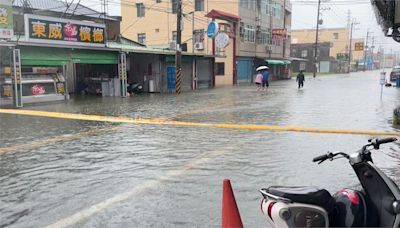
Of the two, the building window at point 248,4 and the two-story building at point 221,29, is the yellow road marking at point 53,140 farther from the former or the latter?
the building window at point 248,4

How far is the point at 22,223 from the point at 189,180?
101 inches

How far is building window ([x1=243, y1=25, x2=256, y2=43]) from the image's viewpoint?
45.9 metres

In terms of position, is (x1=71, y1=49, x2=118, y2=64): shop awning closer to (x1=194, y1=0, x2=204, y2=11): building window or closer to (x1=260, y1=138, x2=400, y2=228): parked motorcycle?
(x1=194, y1=0, x2=204, y2=11): building window

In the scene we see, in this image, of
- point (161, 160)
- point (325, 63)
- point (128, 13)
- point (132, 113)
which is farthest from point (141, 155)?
point (325, 63)

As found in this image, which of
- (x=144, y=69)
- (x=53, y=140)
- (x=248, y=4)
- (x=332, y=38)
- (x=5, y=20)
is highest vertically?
(x=332, y=38)

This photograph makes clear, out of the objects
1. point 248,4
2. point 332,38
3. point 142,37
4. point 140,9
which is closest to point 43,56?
point 142,37

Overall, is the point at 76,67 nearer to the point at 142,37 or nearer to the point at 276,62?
the point at 142,37

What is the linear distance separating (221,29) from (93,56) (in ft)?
63.7

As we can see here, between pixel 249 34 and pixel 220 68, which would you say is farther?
pixel 249 34

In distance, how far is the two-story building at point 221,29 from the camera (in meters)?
41.4

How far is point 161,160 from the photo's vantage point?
802cm

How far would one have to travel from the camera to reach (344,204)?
10.2ft

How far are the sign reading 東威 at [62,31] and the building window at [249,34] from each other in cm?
2456

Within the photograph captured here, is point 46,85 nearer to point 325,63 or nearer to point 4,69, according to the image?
point 4,69
